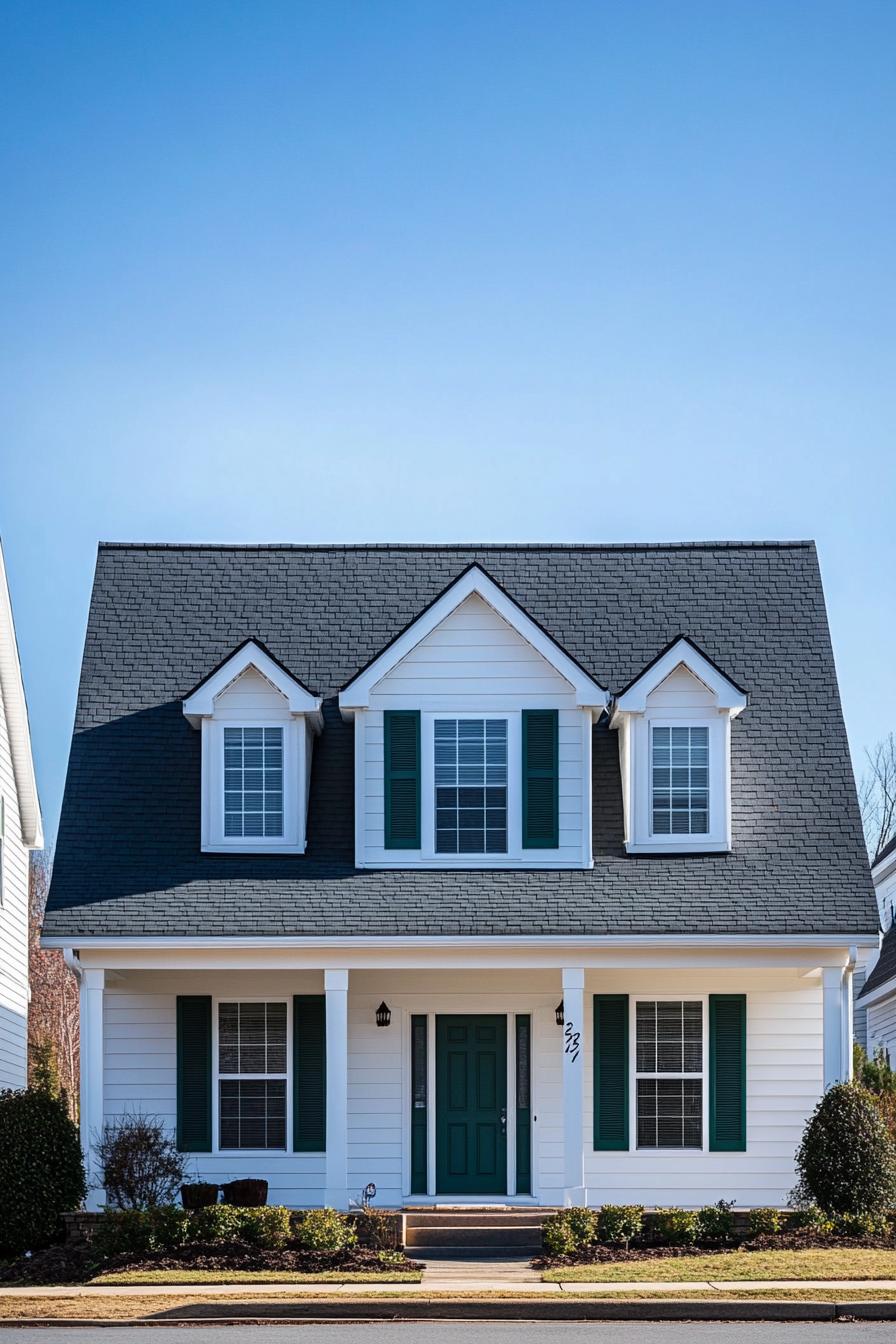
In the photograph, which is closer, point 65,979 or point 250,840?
point 250,840

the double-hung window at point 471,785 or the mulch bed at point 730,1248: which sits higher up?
the double-hung window at point 471,785

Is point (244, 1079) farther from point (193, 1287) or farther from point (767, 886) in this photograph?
point (767, 886)

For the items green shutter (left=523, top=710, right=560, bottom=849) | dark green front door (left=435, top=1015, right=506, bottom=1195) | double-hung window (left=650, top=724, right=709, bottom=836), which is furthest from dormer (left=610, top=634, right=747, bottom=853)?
dark green front door (left=435, top=1015, right=506, bottom=1195)

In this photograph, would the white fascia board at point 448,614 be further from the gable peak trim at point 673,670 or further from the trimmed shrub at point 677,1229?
the trimmed shrub at point 677,1229

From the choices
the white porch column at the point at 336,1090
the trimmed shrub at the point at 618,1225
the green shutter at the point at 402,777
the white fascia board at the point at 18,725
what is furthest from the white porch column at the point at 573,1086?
the white fascia board at the point at 18,725

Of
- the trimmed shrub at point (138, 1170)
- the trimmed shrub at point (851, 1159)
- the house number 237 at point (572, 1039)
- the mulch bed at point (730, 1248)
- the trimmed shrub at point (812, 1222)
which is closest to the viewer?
the mulch bed at point (730, 1248)

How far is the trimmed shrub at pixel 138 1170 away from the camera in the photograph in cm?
1864

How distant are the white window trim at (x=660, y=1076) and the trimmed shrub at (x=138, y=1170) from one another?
18.0 feet

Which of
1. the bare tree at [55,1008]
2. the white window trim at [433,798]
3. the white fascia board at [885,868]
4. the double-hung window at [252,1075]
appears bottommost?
the bare tree at [55,1008]

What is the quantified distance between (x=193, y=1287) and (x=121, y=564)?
35.2 feet

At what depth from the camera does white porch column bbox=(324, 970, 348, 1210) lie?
1916cm

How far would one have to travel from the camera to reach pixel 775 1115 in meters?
20.6

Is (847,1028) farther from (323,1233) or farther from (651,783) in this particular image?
(323,1233)

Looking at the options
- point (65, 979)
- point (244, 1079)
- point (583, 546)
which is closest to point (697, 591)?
point (583, 546)
